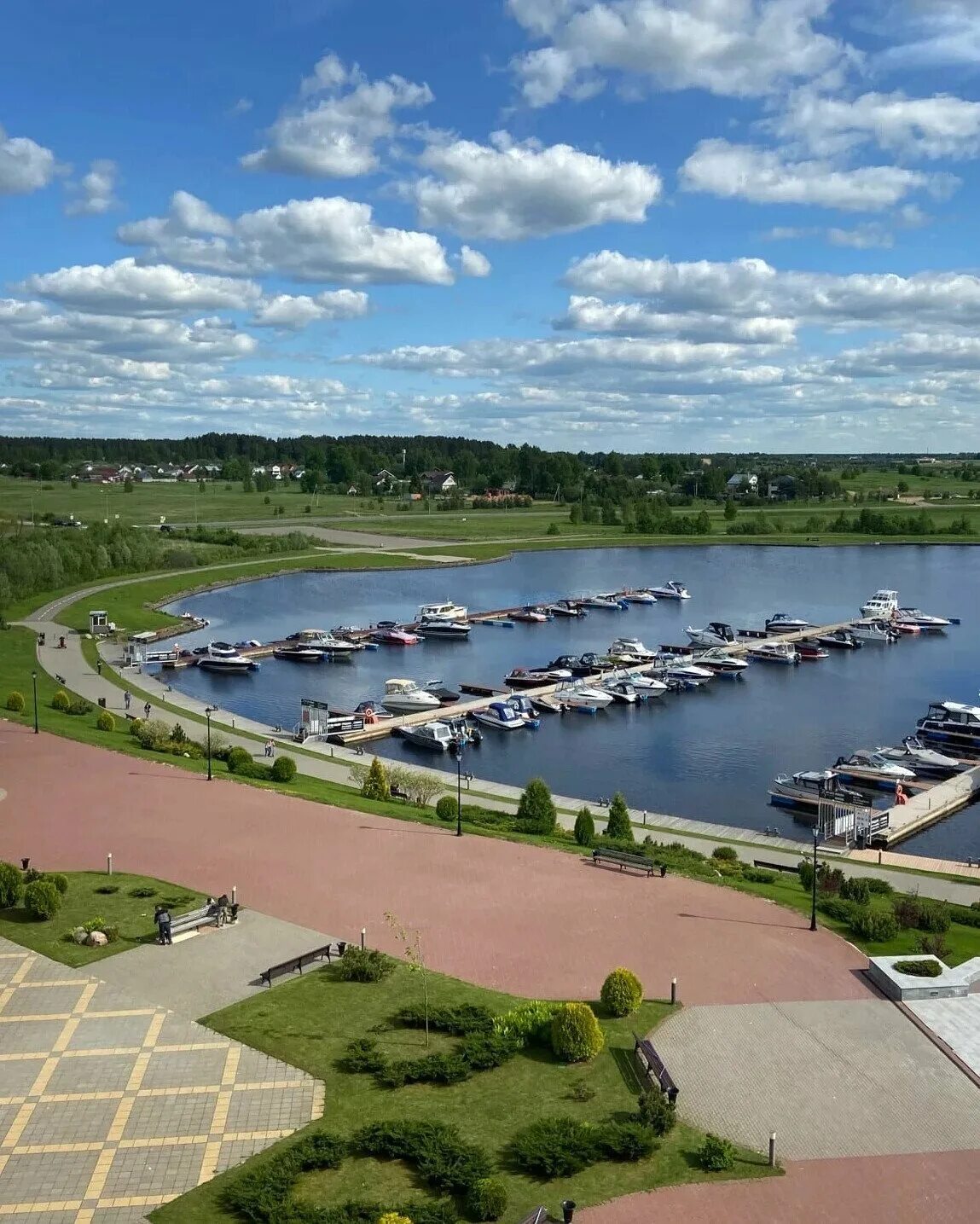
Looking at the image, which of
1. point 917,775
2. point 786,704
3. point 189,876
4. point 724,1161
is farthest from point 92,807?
point 786,704

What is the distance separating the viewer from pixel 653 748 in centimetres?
4547

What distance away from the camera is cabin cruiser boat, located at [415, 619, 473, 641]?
73.4m

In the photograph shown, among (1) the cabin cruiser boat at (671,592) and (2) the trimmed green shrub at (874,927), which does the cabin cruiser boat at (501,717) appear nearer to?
(2) the trimmed green shrub at (874,927)

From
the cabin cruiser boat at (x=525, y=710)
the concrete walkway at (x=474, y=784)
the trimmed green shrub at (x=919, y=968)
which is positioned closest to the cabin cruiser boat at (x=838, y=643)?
the cabin cruiser boat at (x=525, y=710)

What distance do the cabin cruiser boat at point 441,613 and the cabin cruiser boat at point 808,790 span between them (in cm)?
3905

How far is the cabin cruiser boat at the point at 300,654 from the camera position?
64875mm

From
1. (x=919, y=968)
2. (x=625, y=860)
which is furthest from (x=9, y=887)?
(x=919, y=968)

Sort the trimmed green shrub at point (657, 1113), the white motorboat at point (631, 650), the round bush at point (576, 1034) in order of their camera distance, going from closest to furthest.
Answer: the trimmed green shrub at point (657, 1113), the round bush at point (576, 1034), the white motorboat at point (631, 650)

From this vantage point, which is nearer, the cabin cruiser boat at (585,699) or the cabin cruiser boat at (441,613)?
the cabin cruiser boat at (585,699)

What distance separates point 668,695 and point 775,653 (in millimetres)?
11786

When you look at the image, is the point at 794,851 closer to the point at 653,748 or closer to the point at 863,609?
the point at 653,748

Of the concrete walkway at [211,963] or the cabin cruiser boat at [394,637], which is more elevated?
the concrete walkway at [211,963]

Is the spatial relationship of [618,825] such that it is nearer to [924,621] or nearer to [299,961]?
[299,961]

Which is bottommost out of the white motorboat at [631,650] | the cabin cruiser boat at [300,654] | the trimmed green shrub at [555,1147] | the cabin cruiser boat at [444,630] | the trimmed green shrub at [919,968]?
the cabin cruiser boat at [300,654]
